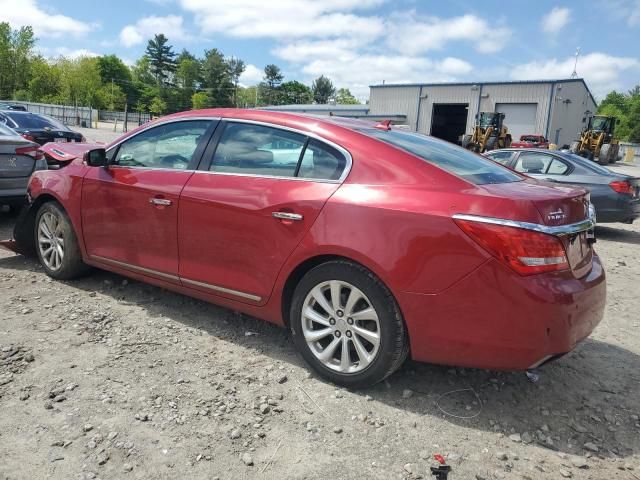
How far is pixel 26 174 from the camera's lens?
682cm

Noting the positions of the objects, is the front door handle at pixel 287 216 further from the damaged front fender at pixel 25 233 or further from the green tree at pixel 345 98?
the green tree at pixel 345 98

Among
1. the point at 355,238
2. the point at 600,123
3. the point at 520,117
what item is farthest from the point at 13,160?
the point at 520,117

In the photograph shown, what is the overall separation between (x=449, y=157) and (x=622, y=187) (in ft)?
21.8

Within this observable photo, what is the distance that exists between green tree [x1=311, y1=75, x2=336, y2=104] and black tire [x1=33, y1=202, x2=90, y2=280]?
126 m

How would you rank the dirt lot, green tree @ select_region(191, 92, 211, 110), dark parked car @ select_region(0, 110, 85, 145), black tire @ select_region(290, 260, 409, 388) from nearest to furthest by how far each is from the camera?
the dirt lot
black tire @ select_region(290, 260, 409, 388)
dark parked car @ select_region(0, 110, 85, 145)
green tree @ select_region(191, 92, 211, 110)

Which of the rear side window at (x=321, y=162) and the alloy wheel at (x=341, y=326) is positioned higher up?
the rear side window at (x=321, y=162)

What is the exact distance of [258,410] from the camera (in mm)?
2883

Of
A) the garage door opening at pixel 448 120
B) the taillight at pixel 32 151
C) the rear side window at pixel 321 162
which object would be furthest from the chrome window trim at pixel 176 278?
the garage door opening at pixel 448 120

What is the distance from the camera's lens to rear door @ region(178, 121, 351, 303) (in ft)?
10.4

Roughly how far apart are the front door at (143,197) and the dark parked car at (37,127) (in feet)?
32.5

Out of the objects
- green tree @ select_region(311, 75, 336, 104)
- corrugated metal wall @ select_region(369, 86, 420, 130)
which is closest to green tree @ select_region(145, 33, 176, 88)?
green tree @ select_region(311, 75, 336, 104)

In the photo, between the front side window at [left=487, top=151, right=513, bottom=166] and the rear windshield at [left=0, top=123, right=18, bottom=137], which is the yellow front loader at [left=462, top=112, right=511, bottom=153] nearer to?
the front side window at [left=487, top=151, right=513, bottom=166]

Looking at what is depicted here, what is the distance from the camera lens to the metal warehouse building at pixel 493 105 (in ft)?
131

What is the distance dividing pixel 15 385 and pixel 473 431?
8.47 feet
